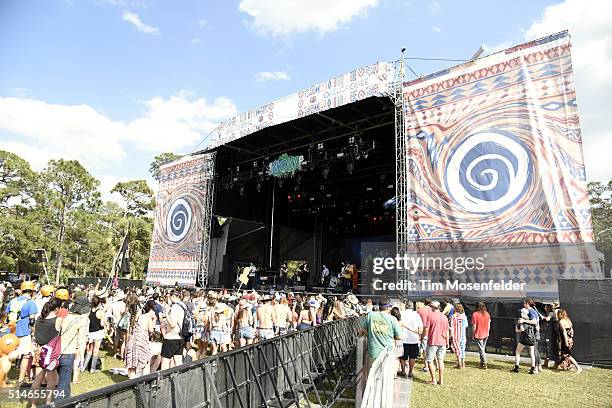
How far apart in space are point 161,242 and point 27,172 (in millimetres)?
12169

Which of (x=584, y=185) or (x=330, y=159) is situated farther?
(x=330, y=159)

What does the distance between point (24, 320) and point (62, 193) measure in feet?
85.1

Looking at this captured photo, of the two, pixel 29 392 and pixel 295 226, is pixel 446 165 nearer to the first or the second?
pixel 29 392

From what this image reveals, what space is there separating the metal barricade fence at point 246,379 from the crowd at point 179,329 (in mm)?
1118

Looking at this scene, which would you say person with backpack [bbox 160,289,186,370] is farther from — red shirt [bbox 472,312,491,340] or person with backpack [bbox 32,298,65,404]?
red shirt [bbox 472,312,491,340]

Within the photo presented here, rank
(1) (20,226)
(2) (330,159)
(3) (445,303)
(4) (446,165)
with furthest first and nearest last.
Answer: (1) (20,226) → (2) (330,159) → (4) (446,165) → (3) (445,303)

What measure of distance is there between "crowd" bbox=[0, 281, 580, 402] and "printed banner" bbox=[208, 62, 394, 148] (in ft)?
22.8

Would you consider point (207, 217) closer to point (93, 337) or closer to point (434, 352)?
point (93, 337)

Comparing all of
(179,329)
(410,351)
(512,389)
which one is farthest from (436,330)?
(179,329)

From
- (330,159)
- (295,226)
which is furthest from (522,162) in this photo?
(295,226)

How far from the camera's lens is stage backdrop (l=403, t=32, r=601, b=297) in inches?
394

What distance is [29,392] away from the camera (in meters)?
5.31

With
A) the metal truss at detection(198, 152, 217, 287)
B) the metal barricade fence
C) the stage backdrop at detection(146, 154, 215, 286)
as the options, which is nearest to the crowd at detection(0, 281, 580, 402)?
the metal barricade fence

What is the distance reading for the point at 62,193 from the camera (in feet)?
97.1
